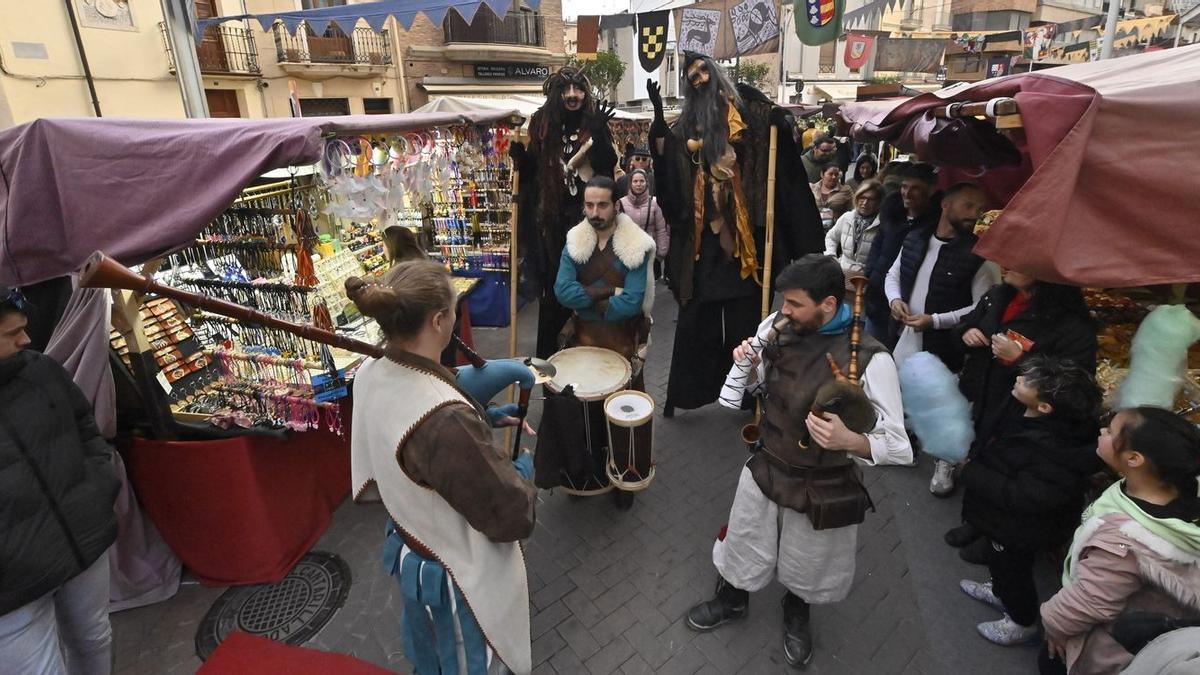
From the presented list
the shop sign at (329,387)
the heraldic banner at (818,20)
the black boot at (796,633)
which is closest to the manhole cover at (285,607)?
the shop sign at (329,387)

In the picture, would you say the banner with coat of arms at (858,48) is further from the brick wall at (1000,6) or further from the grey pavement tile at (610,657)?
the brick wall at (1000,6)

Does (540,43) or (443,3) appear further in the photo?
(540,43)

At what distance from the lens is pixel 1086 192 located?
81.3 inches

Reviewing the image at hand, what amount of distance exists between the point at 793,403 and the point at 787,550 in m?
0.73

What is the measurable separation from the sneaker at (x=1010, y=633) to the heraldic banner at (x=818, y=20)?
6959 mm

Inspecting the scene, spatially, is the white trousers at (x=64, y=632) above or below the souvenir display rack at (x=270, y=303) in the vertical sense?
below

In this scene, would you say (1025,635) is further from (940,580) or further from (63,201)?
(63,201)

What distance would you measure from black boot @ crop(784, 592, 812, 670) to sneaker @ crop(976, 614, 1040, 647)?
94 cm

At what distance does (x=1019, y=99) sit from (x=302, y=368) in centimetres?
390

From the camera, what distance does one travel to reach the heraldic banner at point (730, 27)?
29.1 ft

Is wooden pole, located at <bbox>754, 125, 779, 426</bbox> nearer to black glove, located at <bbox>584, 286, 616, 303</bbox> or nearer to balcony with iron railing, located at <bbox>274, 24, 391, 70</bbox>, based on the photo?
black glove, located at <bbox>584, 286, 616, 303</bbox>

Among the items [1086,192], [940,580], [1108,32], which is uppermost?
[1108,32]

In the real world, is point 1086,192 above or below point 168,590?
above

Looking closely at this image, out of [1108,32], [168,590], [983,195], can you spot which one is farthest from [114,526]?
[1108,32]
